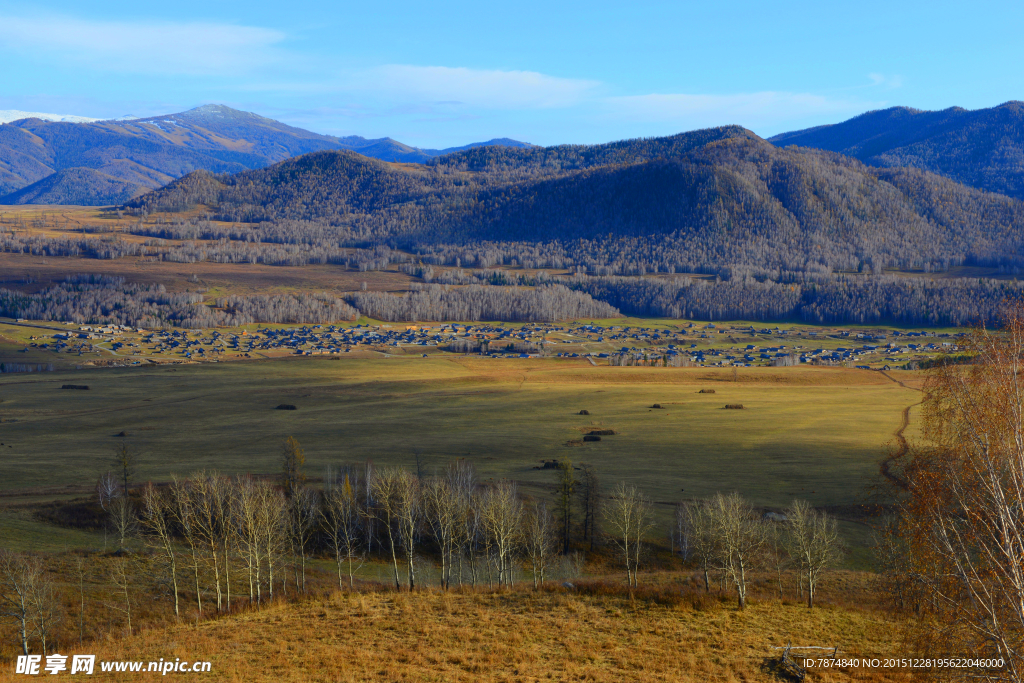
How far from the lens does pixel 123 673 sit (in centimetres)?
2886

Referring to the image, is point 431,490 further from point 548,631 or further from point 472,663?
point 472,663

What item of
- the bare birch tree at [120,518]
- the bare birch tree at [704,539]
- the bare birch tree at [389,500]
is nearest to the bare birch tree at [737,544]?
the bare birch tree at [704,539]

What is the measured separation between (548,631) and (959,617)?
20480 millimetres

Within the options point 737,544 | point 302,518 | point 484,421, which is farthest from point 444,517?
point 484,421

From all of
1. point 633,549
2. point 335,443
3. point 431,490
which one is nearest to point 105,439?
point 335,443

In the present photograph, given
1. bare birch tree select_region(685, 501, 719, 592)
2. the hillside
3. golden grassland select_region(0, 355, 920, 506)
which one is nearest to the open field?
golden grassland select_region(0, 355, 920, 506)

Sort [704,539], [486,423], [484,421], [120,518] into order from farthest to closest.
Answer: [484,421] → [486,423] → [120,518] → [704,539]

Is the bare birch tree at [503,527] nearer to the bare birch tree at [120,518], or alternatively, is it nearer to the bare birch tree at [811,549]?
the bare birch tree at [811,549]

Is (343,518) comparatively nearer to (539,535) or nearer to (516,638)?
(539,535)

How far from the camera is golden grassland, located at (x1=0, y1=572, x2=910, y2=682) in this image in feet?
95.2

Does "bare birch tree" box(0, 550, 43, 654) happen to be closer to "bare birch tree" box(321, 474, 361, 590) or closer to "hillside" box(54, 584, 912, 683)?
"hillside" box(54, 584, 912, 683)

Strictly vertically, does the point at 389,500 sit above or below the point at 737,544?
below

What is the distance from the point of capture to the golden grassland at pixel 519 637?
2902 centimetres

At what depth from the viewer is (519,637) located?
33531 millimetres
